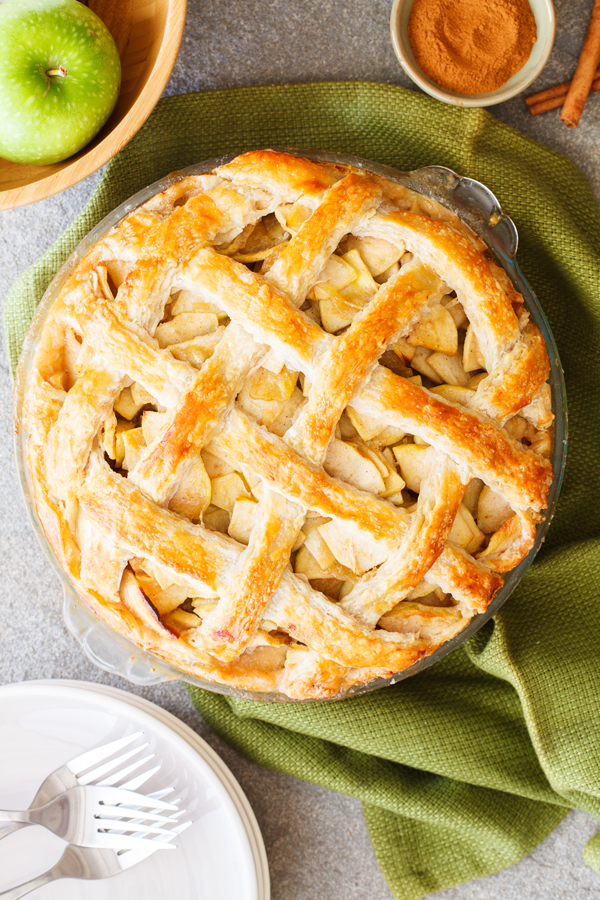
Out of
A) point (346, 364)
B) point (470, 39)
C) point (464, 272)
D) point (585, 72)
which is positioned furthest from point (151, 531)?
point (585, 72)

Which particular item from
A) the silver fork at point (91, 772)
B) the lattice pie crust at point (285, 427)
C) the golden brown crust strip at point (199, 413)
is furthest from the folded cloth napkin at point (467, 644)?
the golden brown crust strip at point (199, 413)

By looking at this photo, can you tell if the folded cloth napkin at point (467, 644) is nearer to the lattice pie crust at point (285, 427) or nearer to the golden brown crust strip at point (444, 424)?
the lattice pie crust at point (285, 427)

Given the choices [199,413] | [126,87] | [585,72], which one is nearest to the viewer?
[199,413]

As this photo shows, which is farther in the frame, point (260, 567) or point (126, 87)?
point (126, 87)

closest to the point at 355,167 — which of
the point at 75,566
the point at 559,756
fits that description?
the point at 75,566

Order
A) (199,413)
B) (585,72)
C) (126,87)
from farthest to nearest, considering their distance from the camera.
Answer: (585,72)
(126,87)
(199,413)

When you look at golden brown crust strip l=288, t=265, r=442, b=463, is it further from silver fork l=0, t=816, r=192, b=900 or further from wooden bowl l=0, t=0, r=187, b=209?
silver fork l=0, t=816, r=192, b=900

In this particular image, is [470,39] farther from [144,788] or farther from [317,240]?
[144,788]
